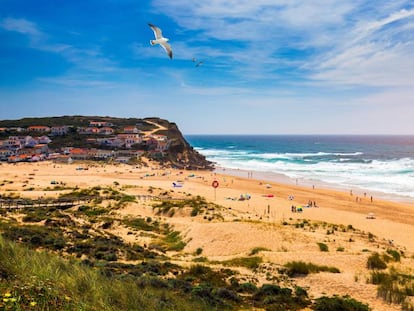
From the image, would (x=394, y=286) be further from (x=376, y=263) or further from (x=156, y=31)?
(x=156, y=31)

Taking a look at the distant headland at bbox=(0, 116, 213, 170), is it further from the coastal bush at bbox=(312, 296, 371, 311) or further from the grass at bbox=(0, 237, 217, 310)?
the grass at bbox=(0, 237, 217, 310)

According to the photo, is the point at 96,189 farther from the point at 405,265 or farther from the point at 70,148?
the point at 70,148

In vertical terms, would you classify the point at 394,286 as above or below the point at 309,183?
above

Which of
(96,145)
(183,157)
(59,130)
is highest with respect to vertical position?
(59,130)

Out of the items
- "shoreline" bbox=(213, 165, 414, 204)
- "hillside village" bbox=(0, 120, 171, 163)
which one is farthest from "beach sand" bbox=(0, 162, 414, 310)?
"hillside village" bbox=(0, 120, 171, 163)

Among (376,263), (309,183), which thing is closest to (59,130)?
(309,183)

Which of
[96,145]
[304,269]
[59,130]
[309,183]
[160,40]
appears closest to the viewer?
[160,40]

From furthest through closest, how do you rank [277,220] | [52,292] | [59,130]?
[59,130] < [277,220] < [52,292]
